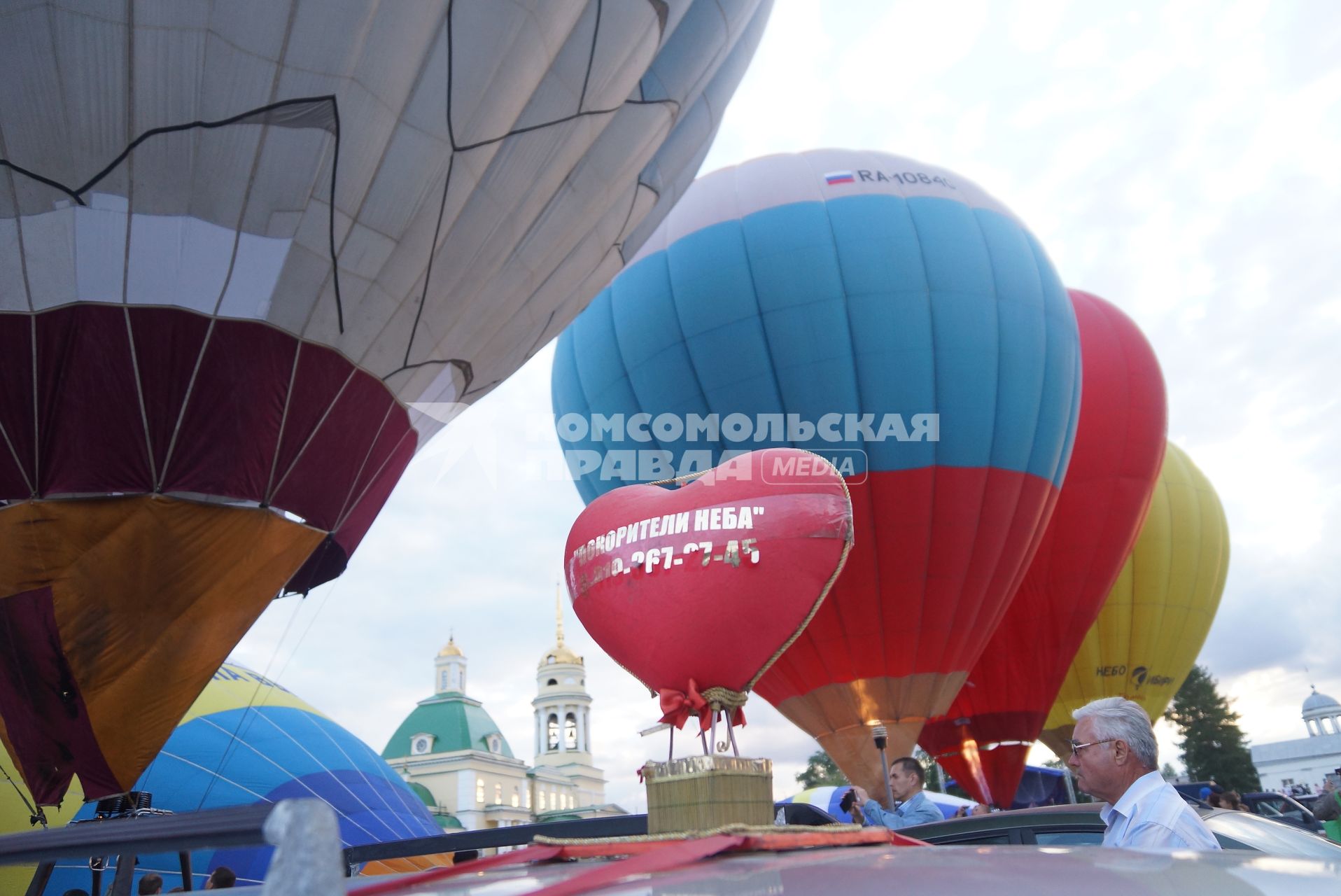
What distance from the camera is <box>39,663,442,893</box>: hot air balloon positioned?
8.95 m

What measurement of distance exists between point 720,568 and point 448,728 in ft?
144

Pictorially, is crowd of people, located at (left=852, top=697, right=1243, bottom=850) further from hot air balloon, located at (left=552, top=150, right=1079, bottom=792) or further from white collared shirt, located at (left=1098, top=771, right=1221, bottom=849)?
hot air balloon, located at (left=552, top=150, right=1079, bottom=792)

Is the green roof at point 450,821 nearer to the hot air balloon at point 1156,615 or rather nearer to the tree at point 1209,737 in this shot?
the hot air balloon at point 1156,615

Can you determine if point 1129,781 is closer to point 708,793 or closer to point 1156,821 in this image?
point 1156,821

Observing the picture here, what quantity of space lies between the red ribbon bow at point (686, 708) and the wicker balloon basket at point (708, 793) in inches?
53.9

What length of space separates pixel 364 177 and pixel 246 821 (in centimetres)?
508

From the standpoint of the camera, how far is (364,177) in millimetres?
5371

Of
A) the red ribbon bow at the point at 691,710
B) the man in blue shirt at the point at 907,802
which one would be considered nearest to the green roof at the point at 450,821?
the man in blue shirt at the point at 907,802

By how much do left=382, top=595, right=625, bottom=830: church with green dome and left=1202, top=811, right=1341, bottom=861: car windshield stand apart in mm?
35265

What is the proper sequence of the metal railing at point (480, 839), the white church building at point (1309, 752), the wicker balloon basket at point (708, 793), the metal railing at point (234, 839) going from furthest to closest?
the white church building at point (1309, 752) < the wicker balloon basket at point (708, 793) < the metal railing at point (480, 839) < the metal railing at point (234, 839)

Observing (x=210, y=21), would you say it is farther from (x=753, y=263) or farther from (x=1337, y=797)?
(x=1337, y=797)

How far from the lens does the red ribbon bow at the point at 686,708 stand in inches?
182

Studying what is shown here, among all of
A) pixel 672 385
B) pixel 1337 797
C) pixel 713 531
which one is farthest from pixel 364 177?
pixel 1337 797

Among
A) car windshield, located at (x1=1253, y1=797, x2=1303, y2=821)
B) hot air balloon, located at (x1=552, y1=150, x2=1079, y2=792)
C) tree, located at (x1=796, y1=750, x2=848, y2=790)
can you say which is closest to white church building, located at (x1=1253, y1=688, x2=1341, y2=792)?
tree, located at (x1=796, y1=750, x2=848, y2=790)
